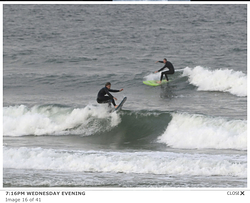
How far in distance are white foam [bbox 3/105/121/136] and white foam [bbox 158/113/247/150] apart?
2552 mm

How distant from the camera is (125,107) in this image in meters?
16.4

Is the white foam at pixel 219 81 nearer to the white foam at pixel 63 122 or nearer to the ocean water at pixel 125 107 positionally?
the ocean water at pixel 125 107

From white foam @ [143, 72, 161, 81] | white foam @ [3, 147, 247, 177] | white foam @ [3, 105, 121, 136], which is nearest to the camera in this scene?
white foam @ [3, 147, 247, 177]

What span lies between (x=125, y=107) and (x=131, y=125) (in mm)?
1904

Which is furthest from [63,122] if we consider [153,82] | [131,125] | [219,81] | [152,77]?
[219,81]

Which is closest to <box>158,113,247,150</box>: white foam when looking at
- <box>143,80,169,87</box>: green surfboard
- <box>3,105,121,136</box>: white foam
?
<box>3,105,121,136</box>: white foam

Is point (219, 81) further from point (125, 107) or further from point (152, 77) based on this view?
point (125, 107)

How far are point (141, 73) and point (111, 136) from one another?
35.4ft

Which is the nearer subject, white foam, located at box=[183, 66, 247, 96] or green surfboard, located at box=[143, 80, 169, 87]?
white foam, located at box=[183, 66, 247, 96]

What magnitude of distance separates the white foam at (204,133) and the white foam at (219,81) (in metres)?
6.52

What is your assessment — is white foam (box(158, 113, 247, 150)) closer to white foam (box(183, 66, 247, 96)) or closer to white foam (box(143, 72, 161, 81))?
white foam (box(183, 66, 247, 96))

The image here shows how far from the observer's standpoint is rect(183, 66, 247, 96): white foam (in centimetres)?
1970

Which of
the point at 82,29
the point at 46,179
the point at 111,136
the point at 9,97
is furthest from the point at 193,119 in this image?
the point at 82,29

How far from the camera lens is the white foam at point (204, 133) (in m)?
11.8
